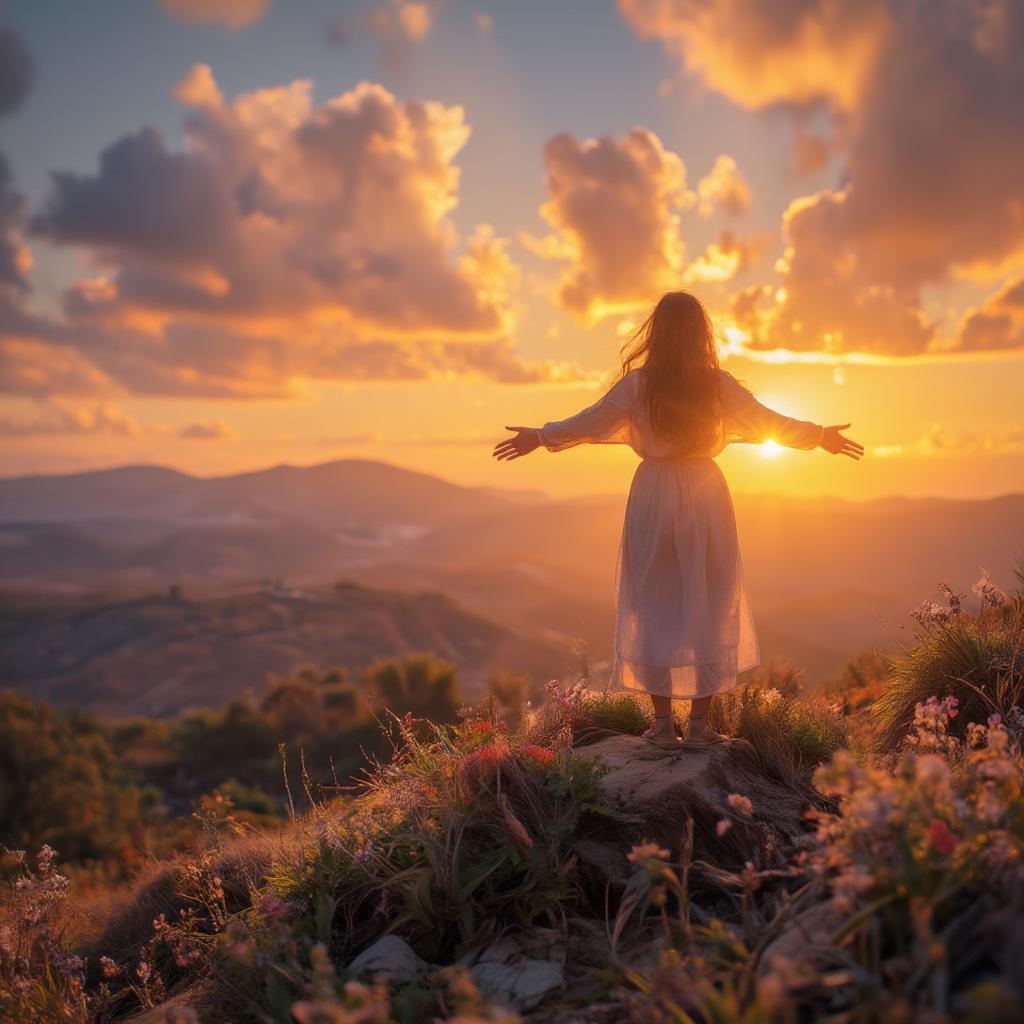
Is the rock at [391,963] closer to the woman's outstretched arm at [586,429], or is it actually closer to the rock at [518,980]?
the rock at [518,980]

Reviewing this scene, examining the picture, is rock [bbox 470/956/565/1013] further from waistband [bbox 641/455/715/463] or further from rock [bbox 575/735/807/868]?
waistband [bbox 641/455/715/463]

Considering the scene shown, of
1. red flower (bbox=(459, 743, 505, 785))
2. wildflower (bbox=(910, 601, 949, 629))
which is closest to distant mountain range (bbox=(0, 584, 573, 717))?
wildflower (bbox=(910, 601, 949, 629))

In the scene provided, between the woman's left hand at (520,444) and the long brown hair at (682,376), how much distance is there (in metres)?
0.88

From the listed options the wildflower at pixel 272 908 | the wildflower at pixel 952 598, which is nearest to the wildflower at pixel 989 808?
the wildflower at pixel 272 908

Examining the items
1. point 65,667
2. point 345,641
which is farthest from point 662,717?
point 65,667

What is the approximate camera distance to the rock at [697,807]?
4.21 m

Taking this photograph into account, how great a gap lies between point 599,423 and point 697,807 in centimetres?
270

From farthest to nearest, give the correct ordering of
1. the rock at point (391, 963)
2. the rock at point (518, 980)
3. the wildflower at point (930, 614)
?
1. the wildflower at point (930, 614)
2. the rock at point (391, 963)
3. the rock at point (518, 980)

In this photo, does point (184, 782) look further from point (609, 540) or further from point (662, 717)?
point (609, 540)

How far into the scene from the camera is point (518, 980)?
11.1 feet

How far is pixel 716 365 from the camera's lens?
18.6 ft

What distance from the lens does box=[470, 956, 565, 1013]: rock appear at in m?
3.24

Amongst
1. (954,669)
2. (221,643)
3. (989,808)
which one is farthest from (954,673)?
(221,643)

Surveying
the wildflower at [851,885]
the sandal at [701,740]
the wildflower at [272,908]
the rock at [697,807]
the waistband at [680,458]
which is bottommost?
the wildflower at [272,908]
